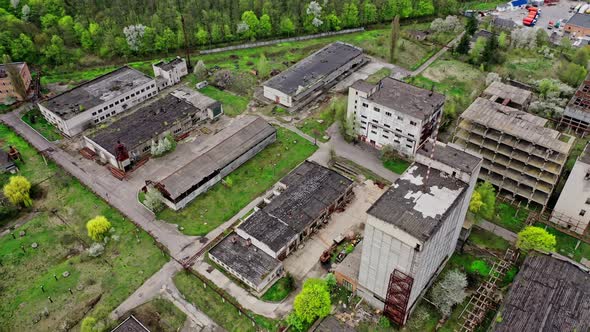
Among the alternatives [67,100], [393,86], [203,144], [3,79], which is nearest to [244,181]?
[203,144]

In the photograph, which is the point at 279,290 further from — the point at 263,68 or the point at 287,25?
the point at 287,25

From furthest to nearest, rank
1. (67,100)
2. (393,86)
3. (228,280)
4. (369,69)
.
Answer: (369,69) → (67,100) → (393,86) → (228,280)

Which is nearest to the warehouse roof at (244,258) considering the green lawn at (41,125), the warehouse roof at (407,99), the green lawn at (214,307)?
the green lawn at (214,307)

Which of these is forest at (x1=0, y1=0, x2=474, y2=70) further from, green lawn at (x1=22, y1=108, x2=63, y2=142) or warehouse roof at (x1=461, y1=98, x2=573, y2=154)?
warehouse roof at (x1=461, y1=98, x2=573, y2=154)

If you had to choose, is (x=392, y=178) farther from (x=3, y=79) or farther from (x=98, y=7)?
(x=98, y=7)

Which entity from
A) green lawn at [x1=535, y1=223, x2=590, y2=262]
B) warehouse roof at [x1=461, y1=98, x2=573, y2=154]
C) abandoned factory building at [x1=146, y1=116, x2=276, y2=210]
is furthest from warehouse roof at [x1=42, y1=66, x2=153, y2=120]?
green lawn at [x1=535, y1=223, x2=590, y2=262]

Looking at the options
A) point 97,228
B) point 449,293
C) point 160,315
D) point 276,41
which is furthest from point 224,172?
point 276,41

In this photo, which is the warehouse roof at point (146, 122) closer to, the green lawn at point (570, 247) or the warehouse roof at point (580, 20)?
the green lawn at point (570, 247)
